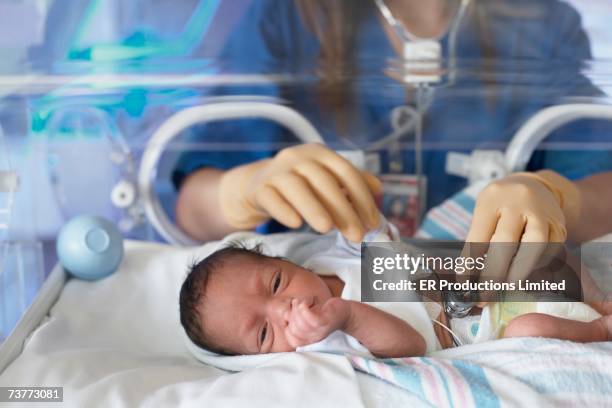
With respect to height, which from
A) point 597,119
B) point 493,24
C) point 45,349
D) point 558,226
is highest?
point 493,24

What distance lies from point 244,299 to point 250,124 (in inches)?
18.9

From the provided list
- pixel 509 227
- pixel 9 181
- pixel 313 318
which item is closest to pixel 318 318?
pixel 313 318

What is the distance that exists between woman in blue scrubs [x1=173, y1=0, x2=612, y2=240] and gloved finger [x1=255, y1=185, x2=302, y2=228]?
9cm

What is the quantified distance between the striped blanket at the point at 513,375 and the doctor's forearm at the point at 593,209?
0.50ft

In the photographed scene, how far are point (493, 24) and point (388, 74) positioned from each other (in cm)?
31

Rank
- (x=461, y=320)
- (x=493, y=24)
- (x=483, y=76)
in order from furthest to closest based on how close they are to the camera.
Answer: (x=493, y=24)
(x=483, y=76)
(x=461, y=320)

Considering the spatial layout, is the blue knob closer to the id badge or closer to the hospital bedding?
the hospital bedding

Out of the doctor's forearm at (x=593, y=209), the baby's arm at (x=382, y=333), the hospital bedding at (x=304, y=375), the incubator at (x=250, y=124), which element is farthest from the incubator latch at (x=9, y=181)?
the doctor's forearm at (x=593, y=209)

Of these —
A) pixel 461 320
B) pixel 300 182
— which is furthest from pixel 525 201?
pixel 300 182

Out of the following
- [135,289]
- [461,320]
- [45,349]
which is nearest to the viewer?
[461,320]

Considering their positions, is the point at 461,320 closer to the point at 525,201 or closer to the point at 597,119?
the point at 525,201

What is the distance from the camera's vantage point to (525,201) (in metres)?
0.82

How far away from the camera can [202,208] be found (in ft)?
4.05

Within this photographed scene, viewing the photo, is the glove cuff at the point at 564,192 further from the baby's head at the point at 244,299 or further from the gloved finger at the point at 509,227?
the baby's head at the point at 244,299
